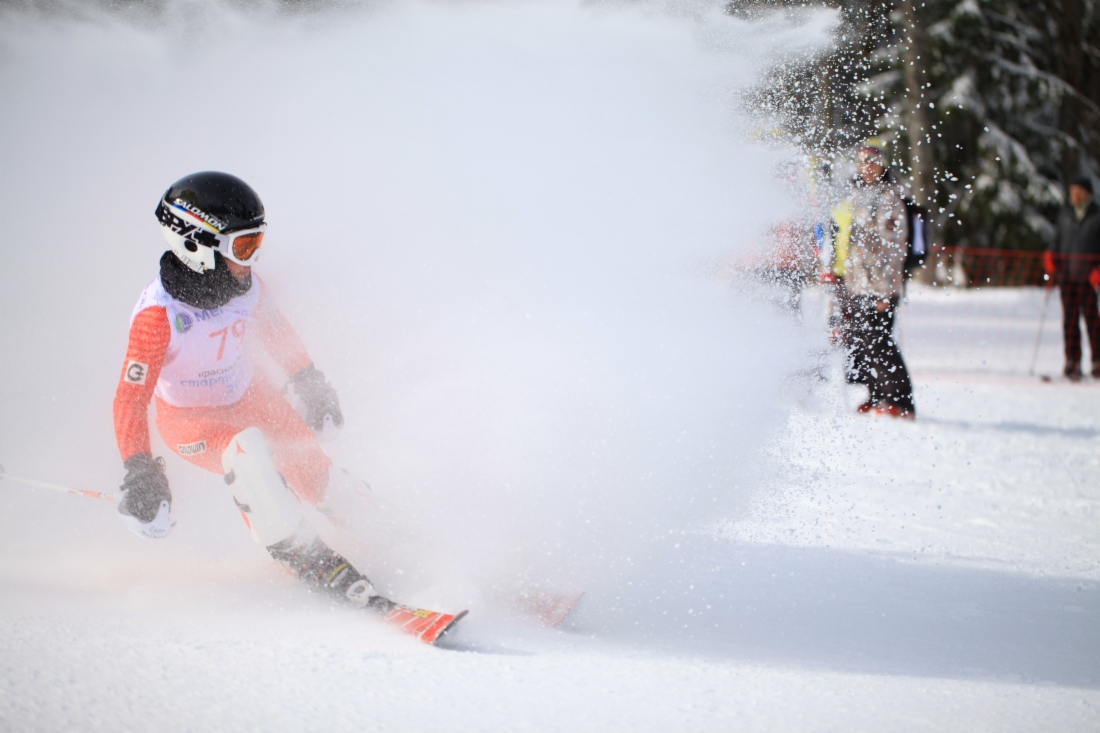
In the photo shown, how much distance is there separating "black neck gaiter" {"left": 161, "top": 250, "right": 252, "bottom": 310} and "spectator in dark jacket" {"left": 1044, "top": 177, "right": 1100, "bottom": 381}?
Result: 8.56 metres

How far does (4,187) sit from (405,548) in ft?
11.1

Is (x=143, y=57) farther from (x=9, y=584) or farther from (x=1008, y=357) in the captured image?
(x=1008, y=357)

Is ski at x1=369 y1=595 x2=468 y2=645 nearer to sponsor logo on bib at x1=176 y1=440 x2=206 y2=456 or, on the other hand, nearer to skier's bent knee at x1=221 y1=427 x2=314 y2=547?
skier's bent knee at x1=221 y1=427 x2=314 y2=547

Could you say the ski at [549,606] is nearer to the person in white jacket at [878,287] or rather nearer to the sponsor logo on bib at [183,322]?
the sponsor logo on bib at [183,322]

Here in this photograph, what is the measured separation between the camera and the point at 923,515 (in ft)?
15.1

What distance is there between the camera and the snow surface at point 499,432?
2.53 meters

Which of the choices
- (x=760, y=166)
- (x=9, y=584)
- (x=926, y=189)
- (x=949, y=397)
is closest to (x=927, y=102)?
(x=926, y=189)

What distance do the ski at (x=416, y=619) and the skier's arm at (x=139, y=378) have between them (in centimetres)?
96

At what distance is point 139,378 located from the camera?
3.07 meters

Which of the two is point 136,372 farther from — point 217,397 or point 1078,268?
point 1078,268

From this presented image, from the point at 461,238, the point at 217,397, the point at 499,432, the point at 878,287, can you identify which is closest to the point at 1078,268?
the point at 878,287

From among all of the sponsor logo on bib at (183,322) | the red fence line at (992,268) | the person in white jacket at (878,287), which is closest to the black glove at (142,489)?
the sponsor logo on bib at (183,322)

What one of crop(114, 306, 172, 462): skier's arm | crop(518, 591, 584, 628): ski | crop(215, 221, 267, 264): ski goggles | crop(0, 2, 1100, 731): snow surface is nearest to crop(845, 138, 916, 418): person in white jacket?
crop(0, 2, 1100, 731): snow surface

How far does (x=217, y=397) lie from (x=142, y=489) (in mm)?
514
